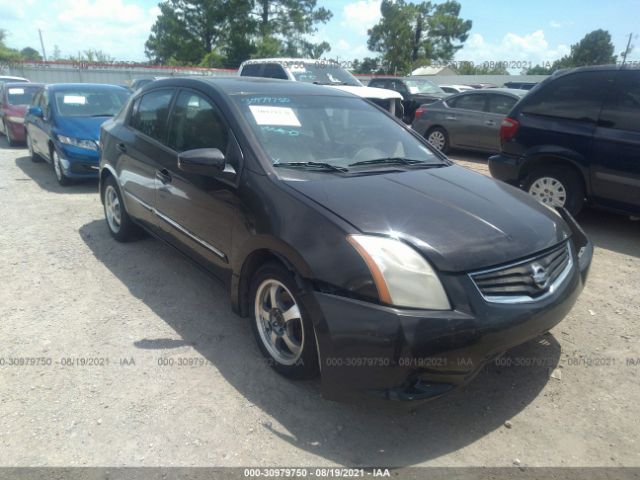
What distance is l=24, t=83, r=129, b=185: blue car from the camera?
7.49 meters

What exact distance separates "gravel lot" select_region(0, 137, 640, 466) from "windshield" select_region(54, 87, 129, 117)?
4.81m

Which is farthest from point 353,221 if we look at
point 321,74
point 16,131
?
point 16,131

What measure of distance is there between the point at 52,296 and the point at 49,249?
1.27 meters

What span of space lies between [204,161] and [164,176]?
990 mm

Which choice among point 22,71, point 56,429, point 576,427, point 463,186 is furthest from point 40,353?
point 22,71

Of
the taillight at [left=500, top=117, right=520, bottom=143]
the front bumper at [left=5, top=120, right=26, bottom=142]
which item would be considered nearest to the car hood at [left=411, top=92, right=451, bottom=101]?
the taillight at [left=500, top=117, right=520, bottom=143]

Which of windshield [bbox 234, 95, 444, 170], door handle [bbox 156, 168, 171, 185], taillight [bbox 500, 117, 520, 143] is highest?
windshield [bbox 234, 95, 444, 170]

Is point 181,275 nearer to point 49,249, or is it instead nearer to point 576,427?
point 49,249

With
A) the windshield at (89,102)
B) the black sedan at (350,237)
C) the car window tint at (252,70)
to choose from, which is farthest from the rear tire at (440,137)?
the black sedan at (350,237)

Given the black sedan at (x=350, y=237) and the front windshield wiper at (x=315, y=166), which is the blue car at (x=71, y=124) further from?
the front windshield wiper at (x=315, y=166)

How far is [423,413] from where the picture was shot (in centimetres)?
272

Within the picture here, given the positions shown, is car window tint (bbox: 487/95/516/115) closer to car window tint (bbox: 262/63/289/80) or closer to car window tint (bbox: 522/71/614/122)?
car window tint (bbox: 522/71/614/122)

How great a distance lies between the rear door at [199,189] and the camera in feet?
10.6

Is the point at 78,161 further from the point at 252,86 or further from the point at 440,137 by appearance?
the point at 440,137
